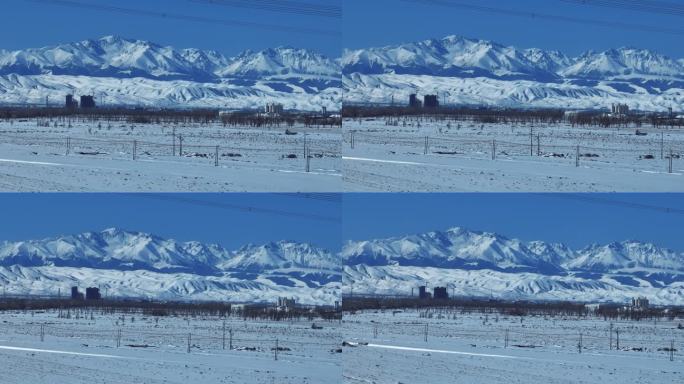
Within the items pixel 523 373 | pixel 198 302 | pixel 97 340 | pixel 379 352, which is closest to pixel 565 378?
pixel 523 373

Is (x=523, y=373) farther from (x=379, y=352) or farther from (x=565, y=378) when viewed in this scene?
(x=379, y=352)

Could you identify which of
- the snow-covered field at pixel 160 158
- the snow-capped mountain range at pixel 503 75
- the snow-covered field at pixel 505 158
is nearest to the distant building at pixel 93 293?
the snow-covered field at pixel 160 158

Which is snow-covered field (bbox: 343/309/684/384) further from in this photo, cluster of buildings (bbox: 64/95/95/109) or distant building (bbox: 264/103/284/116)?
cluster of buildings (bbox: 64/95/95/109)

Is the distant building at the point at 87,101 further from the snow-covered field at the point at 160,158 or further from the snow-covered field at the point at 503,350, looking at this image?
the snow-covered field at the point at 503,350

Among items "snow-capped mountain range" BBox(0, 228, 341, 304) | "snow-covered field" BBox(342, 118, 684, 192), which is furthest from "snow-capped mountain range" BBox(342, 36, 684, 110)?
"snow-capped mountain range" BBox(0, 228, 341, 304)

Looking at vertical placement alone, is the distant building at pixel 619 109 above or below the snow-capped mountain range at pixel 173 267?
above

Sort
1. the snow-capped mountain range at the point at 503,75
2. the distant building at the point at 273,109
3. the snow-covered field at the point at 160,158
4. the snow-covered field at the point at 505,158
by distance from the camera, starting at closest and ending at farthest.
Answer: the snow-covered field at the point at 160,158 → the snow-covered field at the point at 505,158 → the snow-capped mountain range at the point at 503,75 → the distant building at the point at 273,109

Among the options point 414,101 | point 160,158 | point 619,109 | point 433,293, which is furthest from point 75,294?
point 619,109
